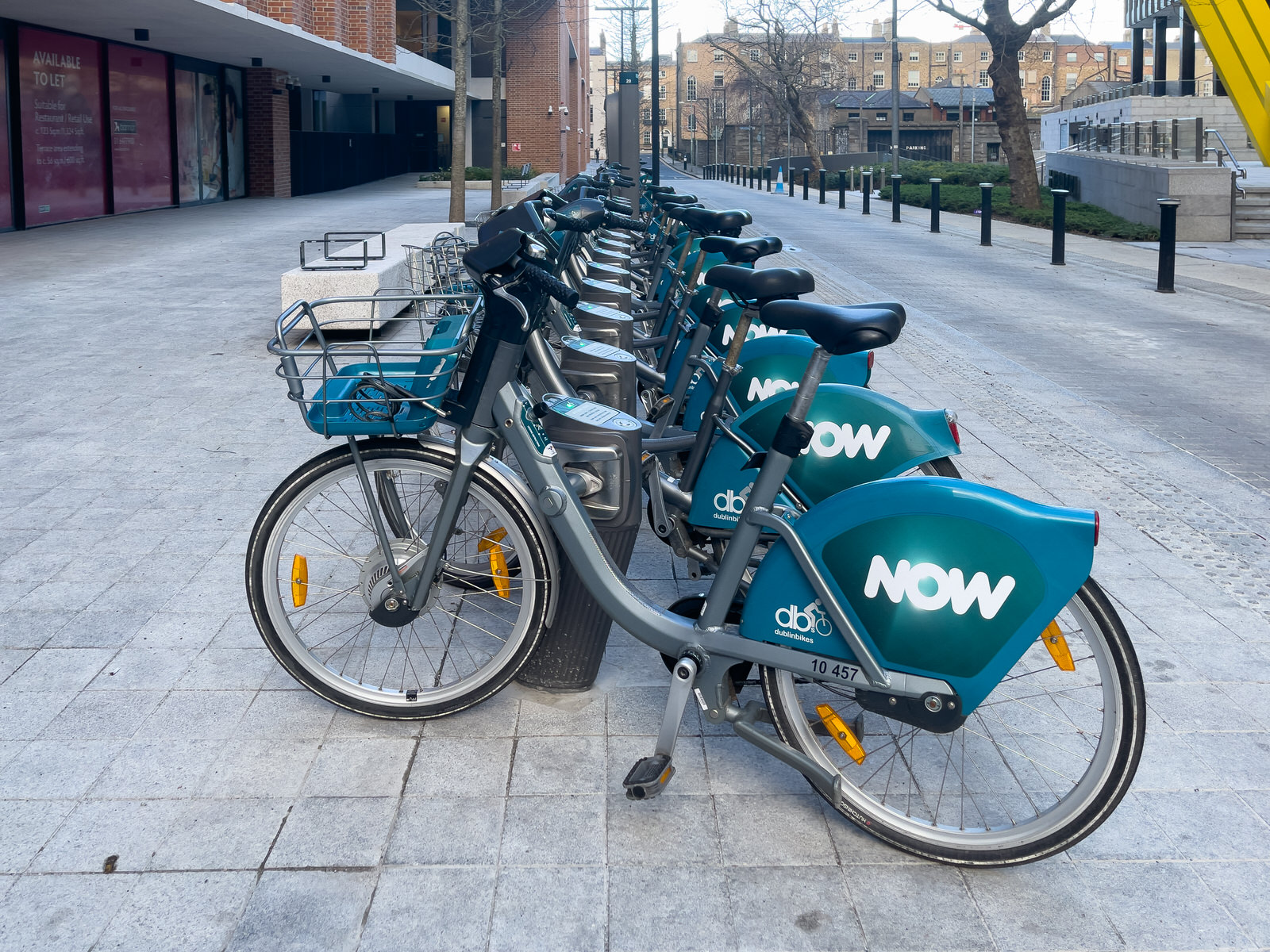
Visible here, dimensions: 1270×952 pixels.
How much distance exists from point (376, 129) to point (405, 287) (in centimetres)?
3493

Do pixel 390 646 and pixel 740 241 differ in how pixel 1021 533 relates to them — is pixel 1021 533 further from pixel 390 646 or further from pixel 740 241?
pixel 740 241

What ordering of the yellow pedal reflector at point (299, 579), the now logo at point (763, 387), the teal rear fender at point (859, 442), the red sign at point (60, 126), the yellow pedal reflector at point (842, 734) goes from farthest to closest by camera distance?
1. the red sign at point (60, 126)
2. the now logo at point (763, 387)
3. the teal rear fender at point (859, 442)
4. the yellow pedal reflector at point (299, 579)
5. the yellow pedal reflector at point (842, 734)

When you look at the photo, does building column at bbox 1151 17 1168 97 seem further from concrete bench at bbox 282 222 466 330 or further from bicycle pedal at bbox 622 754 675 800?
bicycle pedal at bbox 622 754 675 800

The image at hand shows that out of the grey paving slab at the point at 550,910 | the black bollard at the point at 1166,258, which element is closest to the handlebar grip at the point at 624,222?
the grey paving slab at the point at 550,910

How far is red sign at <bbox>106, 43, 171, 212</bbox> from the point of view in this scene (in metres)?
22.1

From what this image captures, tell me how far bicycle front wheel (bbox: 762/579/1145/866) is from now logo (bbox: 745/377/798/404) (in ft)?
4.32

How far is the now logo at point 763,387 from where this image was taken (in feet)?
14.4

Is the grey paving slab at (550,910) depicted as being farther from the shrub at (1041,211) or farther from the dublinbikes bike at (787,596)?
the shrub at (1041,211)

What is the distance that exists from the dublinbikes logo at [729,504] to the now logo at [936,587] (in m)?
1.20

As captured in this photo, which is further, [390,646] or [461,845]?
[390,646]

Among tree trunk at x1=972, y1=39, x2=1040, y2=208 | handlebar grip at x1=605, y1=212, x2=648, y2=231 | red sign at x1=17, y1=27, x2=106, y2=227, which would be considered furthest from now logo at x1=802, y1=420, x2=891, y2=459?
tree trunk at x1=972, y1=39, x2=1040, y2=208

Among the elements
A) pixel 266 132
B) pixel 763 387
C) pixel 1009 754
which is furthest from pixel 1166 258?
pixel 266 132

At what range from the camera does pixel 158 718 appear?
3422 mm

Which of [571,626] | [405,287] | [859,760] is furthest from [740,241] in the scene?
[405,287]
